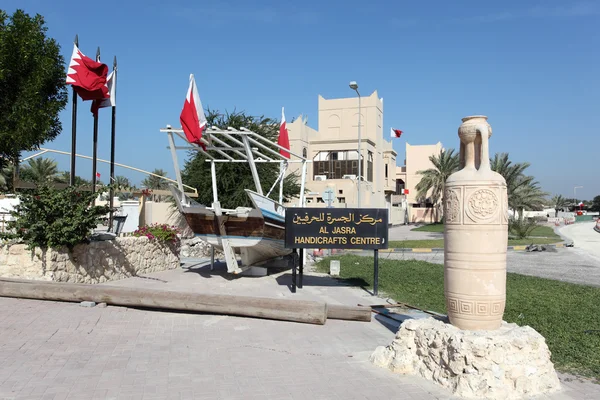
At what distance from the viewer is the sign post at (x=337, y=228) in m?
11.3

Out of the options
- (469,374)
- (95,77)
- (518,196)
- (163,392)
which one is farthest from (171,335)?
(518,196)

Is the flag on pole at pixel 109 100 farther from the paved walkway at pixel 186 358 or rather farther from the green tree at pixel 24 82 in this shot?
the paved walkway at pixel 186 358

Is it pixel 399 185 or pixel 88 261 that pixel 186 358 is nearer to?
pixel 88 261

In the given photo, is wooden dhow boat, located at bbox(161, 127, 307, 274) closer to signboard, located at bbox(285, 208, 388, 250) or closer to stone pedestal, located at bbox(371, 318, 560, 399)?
signboard, located at bbox(285, 208, 388, 250)

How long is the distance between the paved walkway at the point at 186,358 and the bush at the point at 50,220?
1.57 meters

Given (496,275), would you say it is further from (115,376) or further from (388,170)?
(388,170)

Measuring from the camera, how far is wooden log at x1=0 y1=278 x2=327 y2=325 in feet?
27.2

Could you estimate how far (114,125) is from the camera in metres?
15.6

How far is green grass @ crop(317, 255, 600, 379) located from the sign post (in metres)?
1.41

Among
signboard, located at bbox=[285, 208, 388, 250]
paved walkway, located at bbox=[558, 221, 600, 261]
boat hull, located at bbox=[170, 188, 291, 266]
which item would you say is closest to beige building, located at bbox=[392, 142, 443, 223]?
paved walkway, located at bbox=[558, 221, 600, 261]

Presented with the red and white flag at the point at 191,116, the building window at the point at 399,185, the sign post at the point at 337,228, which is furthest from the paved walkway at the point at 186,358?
the building window at the point at 399,185

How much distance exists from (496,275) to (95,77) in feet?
39.2

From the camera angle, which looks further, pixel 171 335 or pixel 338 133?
pixel 338 133

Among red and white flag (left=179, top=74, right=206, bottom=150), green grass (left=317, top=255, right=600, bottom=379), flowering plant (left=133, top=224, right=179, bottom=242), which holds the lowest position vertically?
green grass (left=317, top=255, right=600, bottom=379)
